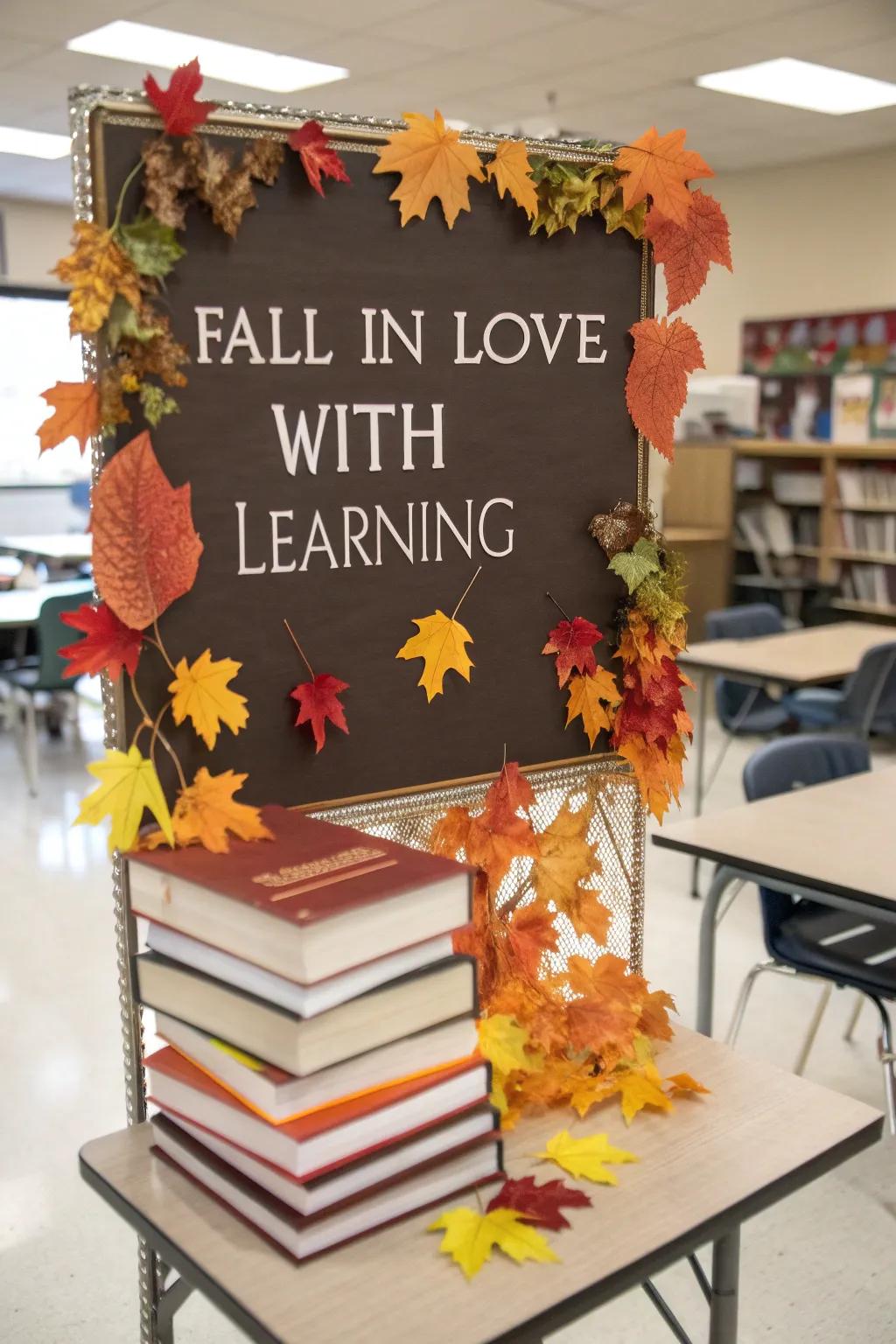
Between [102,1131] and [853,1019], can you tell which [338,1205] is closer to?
[102,1131]

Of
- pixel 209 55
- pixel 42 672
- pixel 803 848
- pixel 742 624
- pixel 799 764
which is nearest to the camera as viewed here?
pixel 803 848

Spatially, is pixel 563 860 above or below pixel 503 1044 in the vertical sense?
above

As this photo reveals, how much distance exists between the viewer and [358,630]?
126cm

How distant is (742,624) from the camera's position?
5438 mm

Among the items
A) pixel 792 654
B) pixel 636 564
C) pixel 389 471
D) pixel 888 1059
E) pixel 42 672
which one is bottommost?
pixel 888 1059

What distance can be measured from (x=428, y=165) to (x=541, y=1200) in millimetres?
976

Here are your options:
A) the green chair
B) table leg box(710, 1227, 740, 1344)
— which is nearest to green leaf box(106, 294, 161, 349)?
table leg box(710, 1227, 740, 1344)

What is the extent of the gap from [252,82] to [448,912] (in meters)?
6.10

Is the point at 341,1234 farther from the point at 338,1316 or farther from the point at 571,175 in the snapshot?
the point at 571,175

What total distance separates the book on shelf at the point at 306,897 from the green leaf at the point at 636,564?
445mm

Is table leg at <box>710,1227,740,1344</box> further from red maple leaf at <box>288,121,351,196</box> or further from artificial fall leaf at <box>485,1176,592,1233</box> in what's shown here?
red maple leaf at <box>288,121,351,196</box>

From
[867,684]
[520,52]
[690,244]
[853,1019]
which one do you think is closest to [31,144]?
[520,52]

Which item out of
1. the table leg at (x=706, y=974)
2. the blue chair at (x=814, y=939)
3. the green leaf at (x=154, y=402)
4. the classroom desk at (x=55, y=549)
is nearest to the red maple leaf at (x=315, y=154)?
the green leaf at (x=154, y=402)

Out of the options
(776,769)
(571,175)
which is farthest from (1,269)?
(571,175)
